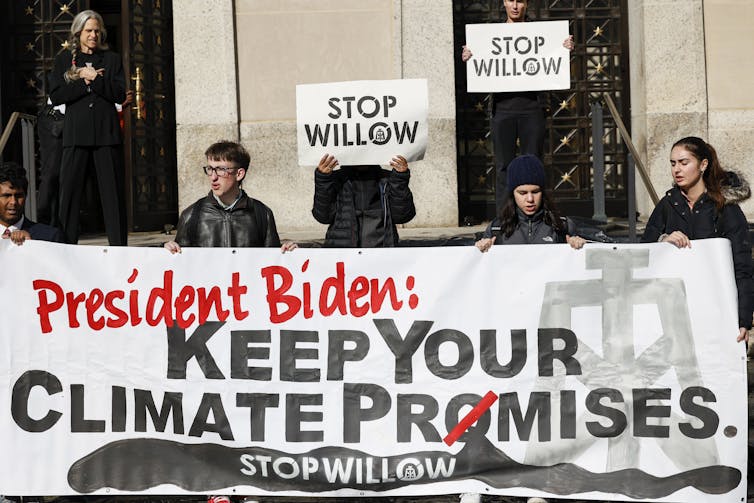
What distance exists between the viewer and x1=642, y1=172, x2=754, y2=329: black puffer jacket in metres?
5.70

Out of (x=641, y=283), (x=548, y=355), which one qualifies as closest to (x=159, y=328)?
(x=548, y=355)

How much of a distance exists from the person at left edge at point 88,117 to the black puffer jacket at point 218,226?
97.8 inches

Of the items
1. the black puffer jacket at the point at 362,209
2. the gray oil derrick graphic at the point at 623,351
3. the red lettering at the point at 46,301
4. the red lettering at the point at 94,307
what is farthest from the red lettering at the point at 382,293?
the red lettering at the point at 46,301

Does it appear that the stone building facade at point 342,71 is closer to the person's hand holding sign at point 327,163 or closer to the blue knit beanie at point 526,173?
the person's hand holding sign at point 327,163

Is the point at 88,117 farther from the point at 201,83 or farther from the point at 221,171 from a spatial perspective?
the point at 201,83

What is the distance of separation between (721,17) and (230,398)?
10.1 m

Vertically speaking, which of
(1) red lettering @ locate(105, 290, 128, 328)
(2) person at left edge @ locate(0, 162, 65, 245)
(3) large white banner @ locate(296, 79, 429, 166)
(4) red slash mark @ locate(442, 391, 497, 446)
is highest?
(3) large white banner @ locate(296, 79, 429, 166)

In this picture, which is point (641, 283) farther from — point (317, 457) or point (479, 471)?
point (317, 457)

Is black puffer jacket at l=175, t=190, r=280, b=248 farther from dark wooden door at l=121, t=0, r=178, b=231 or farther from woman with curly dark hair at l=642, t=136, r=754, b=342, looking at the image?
dark wooden door at l=121, t=0, r=178, b=231

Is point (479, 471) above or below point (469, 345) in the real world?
below

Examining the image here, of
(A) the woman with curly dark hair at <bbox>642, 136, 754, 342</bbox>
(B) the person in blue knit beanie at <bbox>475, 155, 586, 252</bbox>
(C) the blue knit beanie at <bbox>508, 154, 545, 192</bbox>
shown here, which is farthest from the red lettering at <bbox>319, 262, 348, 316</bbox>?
(A) the woman with curly dark hair at <bbox>642, 136, 754, 342</bbox>

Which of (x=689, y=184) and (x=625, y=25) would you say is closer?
(x=689, y=184)

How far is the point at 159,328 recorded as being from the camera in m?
5.90

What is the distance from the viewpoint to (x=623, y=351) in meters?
5.69
